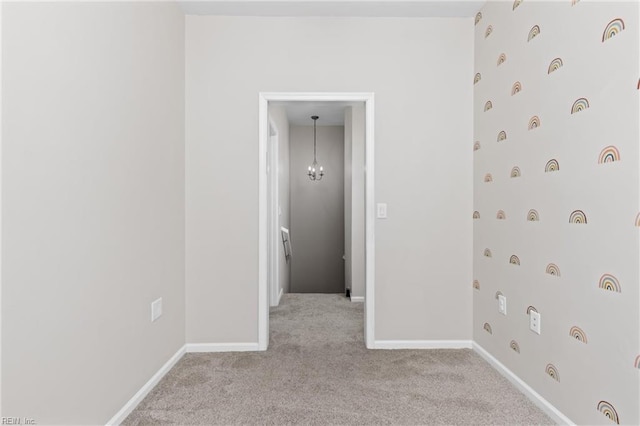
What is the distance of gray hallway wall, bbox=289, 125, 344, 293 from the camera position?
593cm

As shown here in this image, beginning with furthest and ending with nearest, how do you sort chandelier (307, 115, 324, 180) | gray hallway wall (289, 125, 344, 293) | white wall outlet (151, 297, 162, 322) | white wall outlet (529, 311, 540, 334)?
1. gray hallway wall (289, 125, 344, 293)
2. chandelier (307, 115, 324, 180)
3. white wall outlet (151, 297, 162, 322)
4. white wall outlet (529, 311, 540, 334)

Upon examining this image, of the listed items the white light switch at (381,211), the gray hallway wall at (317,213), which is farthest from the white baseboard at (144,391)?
the gray hallway wall at (317,213)

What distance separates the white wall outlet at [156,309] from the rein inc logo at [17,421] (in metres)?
0.87

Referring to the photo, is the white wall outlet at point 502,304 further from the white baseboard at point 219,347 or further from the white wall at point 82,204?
the white wall at point 82,204

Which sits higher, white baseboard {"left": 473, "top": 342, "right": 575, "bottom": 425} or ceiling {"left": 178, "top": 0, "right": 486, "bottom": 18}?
ceiling {"left": 178, "top": 0, "right": 486, "bottom": 18}

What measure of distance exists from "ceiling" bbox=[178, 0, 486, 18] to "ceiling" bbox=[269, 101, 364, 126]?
71.5 inches

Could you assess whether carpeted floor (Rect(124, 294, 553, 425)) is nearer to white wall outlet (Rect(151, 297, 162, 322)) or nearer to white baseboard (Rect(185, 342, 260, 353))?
white baseboard (Rect(185, 342, 260, 353))

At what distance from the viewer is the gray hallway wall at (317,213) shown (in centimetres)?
593

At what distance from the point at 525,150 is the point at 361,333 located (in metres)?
1.81

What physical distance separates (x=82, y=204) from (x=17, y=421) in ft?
2.46

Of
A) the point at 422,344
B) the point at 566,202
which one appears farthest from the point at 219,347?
the point at 566,202

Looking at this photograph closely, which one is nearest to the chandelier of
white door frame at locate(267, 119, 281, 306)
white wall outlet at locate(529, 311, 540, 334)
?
white door frame at locate(267, 119, 281, 306)

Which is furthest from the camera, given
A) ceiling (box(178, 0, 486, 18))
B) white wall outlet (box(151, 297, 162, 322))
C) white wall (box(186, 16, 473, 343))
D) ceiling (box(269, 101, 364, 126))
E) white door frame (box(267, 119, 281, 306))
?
ceiling (box(269, 101, 364, 126))

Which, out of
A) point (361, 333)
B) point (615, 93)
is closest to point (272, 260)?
point (361, 333)
